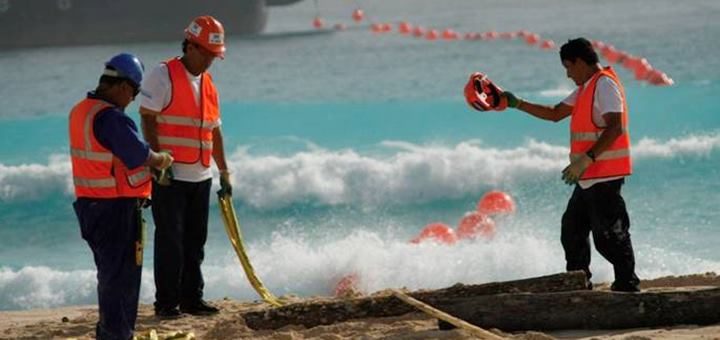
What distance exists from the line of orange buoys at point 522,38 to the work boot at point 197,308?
23956 millimetres

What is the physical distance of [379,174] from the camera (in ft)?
66.5

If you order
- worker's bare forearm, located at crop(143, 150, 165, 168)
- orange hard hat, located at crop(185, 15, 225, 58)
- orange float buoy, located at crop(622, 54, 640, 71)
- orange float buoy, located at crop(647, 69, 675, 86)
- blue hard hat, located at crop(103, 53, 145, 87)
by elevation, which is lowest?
worker's bare forearm, located at crop(143, 150, 165, 168)

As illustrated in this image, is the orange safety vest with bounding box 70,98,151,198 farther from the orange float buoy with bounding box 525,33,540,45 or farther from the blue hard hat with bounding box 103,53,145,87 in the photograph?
the orange float buoy with bounding box 525,33,540,45

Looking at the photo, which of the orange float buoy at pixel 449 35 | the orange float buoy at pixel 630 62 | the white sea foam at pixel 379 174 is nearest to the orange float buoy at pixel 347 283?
the white sea foam at pixel 379 174

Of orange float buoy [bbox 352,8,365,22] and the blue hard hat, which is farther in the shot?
orange float buoy [bbox 352,8,365,22]

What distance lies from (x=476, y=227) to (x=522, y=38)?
34.1 metres

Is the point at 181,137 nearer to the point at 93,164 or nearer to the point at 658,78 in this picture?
the point at 93,164

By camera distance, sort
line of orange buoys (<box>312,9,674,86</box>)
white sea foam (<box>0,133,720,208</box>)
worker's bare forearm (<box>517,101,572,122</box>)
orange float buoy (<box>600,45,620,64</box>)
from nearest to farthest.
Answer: worker's bare forearm (<box>517,101,572,122</box>) → white sea foam (<box>0,133,720,208</box>) → line of orange buoys (<box>312,9,674,86</box>) → orange float buoy (<box>600,45,620,64</box>)

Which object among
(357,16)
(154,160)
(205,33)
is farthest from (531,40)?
(154,160)

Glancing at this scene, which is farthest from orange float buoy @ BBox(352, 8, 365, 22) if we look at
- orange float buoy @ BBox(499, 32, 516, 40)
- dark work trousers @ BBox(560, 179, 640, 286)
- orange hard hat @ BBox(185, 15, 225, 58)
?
dark work trousers @ BBox(560, 179, 640, 286)

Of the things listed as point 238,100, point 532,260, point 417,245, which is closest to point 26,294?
point 417,245

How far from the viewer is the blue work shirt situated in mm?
6887

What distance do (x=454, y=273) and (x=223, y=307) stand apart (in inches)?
116

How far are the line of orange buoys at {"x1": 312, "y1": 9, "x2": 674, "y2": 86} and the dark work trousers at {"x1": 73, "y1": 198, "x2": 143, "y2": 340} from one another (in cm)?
2578
